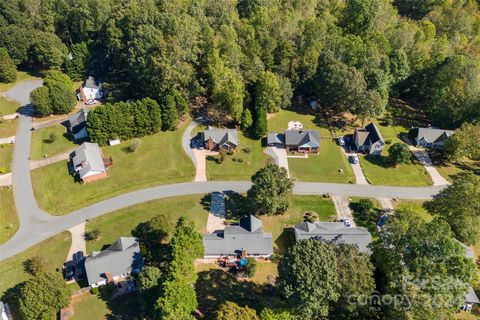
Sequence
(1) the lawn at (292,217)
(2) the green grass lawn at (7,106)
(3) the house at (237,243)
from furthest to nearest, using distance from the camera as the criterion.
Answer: (2) the green grass lawn at (7,106)
(1) the lawn at (292,217)
(3) the house at (237,243)

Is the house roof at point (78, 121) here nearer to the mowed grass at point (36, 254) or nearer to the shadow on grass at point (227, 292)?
the mowed grass at point (36, 254)

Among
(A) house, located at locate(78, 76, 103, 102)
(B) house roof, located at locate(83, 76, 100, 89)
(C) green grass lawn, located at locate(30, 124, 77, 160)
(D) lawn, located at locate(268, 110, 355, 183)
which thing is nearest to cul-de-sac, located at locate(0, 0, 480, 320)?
(D) lawn, located at locate(268, 110, 355, 183)

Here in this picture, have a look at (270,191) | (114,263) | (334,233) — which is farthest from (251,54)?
(114,263)

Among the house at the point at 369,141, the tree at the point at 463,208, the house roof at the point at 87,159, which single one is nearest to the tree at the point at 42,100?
the house roof at the point at 87,159

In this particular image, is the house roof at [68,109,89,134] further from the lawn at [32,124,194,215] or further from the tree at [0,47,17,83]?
the tree at [0,47,17,83]

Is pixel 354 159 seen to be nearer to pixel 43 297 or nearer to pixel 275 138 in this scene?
pixel 275 138

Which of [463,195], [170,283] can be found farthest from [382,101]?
[170,283]
